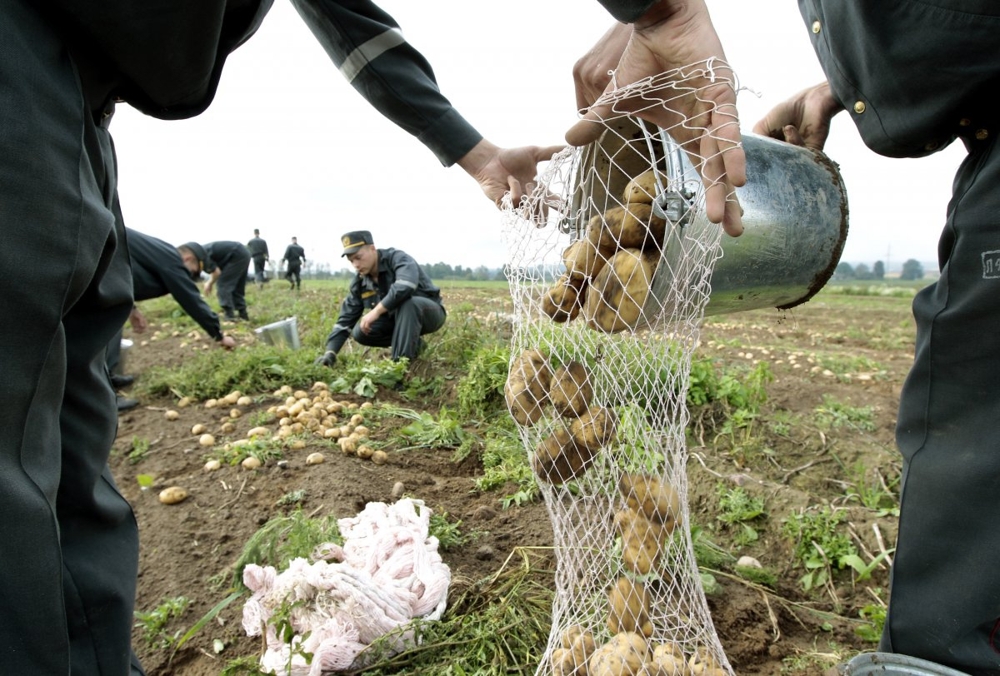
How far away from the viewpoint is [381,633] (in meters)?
1.66

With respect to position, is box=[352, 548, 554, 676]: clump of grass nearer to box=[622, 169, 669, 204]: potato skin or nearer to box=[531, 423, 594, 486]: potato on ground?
box=[531, 423, 594, 486]: potato on ground

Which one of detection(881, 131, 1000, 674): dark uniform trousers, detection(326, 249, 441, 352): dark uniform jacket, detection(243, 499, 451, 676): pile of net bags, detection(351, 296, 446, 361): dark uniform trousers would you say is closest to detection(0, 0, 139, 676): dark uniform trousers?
detection(243, 499, 451, 676): pile of net bags

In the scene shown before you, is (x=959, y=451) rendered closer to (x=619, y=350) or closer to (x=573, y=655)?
(x=619, y=350)

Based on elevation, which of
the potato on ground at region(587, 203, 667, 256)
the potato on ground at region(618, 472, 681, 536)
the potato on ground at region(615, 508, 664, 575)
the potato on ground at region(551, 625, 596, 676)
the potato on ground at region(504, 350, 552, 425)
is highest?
the potato on ground at region(587, 203, 667, 256)

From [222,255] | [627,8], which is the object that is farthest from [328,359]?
[222,255]

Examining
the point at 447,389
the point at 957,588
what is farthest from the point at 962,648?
the point at 447,389

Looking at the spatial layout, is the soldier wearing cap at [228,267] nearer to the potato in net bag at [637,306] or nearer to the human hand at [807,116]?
the potato in net bag at [637,306]

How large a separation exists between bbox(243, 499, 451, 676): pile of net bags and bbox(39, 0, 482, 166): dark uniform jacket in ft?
4.11

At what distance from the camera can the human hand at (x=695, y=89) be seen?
42.1 inches

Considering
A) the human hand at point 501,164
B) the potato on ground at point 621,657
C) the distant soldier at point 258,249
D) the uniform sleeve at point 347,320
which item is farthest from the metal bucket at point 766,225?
the distant soldier at point 258,249

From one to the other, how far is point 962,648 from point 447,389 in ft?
12.9

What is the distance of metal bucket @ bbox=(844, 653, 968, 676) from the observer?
111 centimetres

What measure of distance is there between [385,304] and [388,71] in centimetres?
389

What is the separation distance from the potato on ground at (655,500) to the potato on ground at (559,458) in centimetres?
12
